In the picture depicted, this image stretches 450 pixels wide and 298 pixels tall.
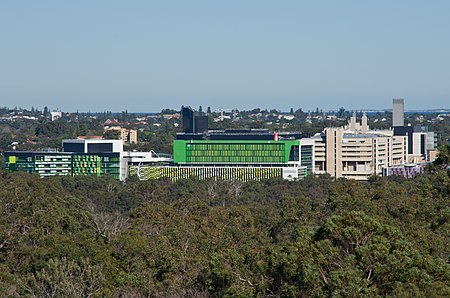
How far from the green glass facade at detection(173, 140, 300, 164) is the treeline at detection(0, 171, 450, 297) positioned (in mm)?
60639

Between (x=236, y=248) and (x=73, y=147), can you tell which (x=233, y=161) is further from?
(x=236, y=248)

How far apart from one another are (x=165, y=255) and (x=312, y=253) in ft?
42.5

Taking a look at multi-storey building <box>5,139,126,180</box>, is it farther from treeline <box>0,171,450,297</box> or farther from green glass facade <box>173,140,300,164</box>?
treeline <box>0,171,450,297</box>

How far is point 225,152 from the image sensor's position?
454ft

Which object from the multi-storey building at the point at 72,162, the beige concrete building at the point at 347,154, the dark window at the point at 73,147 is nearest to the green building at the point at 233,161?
the multi-storey building at the point at 72,162

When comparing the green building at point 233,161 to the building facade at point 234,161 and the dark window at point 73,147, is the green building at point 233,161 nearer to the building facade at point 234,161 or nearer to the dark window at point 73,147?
the building facade at point 234,161

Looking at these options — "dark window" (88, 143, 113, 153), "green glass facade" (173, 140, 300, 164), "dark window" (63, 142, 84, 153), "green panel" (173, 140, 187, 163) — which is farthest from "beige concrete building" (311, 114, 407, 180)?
"dark window" (63, 142, 84, 153)

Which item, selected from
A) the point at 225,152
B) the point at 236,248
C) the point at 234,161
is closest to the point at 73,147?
the point at 225,152

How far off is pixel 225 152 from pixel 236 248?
92.9 m

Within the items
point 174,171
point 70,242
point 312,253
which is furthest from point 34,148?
point 312,253

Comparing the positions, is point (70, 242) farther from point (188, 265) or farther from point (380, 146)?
point (380, 146)

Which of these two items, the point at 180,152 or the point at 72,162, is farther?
the point at 180,152

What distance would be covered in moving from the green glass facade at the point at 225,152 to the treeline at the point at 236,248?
199ft

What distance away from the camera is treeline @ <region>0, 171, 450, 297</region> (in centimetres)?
3256
